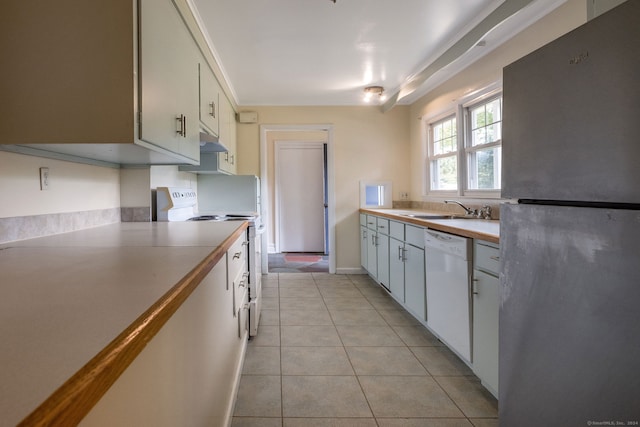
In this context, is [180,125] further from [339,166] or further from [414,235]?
[339,166]

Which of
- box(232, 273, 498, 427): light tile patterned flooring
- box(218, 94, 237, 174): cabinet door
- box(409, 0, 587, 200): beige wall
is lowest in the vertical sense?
box(232, 273, 498, 427): light tile patterned flooring

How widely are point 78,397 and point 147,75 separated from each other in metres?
1.31

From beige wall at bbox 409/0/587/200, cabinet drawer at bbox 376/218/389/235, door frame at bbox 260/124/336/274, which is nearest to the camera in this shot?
beige wall at bbox 409/0/587/200

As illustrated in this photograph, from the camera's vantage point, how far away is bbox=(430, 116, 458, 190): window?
3.36 meters

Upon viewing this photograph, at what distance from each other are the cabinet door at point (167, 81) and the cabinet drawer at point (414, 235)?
1.69 m

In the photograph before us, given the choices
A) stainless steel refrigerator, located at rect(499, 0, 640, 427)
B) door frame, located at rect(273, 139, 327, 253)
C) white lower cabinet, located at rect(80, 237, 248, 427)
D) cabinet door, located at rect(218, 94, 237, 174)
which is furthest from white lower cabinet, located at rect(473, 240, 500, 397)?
door frame, located at rect(273, 139, 327, 253)

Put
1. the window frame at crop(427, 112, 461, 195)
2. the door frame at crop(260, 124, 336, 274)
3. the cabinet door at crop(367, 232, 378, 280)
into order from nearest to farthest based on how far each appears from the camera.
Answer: the window frame at crop(427, 112, 461, 195), the cabinet door at crop(367, 232, 378, 280), the door frame at crop(260, 124, 336, 274)

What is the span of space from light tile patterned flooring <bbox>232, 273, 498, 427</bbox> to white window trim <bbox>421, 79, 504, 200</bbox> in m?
1.26

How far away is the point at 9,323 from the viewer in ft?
1.61

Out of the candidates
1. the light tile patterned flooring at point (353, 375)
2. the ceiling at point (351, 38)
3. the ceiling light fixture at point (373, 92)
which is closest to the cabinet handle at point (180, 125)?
the ceiling at point (351, 38)

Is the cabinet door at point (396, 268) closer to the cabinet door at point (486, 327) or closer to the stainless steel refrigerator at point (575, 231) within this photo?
the cabinet door at point (486, 327)

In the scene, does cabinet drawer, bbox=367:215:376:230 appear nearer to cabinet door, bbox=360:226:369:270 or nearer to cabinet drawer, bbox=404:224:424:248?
cabinet door, bbox=360:226:369:270

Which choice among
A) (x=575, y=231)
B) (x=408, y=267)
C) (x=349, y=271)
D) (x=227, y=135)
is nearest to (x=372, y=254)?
(x=349, y=271)

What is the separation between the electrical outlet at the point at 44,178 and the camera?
1.37m
